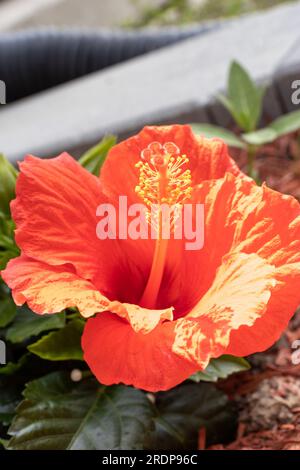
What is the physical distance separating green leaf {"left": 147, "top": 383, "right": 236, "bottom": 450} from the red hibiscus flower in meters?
0.13

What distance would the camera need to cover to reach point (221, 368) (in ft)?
2.10

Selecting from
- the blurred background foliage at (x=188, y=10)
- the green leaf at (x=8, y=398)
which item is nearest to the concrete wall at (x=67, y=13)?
the blurred background foliage at (x=188, y=10)

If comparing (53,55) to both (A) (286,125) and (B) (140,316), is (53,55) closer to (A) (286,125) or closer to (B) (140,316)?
(A) (286,125)

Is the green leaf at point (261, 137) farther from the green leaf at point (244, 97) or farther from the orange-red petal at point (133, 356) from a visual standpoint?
the orange-red petal at point (133, 356)

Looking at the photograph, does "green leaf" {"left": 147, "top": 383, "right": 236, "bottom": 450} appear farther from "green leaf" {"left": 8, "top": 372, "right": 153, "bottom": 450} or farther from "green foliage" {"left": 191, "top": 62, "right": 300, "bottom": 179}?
"green foliage" {"left": 191, "top": 62, "right": 300, "bottom": 179}

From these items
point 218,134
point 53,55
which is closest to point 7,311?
point 218,134

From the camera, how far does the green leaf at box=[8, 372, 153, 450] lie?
0.62 meters

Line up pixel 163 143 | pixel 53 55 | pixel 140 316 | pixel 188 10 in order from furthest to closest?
pixel 188 10
pixel 53 55
pixel 163 143
pixel 140 316

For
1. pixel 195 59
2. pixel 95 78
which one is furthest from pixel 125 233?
pixel 95 78

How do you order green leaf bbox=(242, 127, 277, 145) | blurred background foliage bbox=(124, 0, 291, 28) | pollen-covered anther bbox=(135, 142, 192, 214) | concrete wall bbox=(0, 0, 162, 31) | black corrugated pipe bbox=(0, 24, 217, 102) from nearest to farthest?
pollen-covered anther bbox=(135, 142, 192, 214) → green leaf bbox=(242, 127, 277, 145) → black corrugated pipe bbox=(0, 24, 217, 102) → blurred background foliage bbox=(124, 0, 291, 28) → concrete wall bbox=(0, 0, 162, 31)

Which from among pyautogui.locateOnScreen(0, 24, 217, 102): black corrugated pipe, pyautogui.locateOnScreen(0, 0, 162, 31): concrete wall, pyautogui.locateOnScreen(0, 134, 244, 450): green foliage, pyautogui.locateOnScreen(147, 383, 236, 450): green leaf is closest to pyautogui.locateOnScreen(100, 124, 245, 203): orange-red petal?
pyautogui.locateOnScreen(0, 134, 244, 450): green foliage

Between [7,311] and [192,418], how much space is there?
0.65ft

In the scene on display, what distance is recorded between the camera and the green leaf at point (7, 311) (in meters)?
0.69

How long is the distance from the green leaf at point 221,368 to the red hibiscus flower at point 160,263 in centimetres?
7
